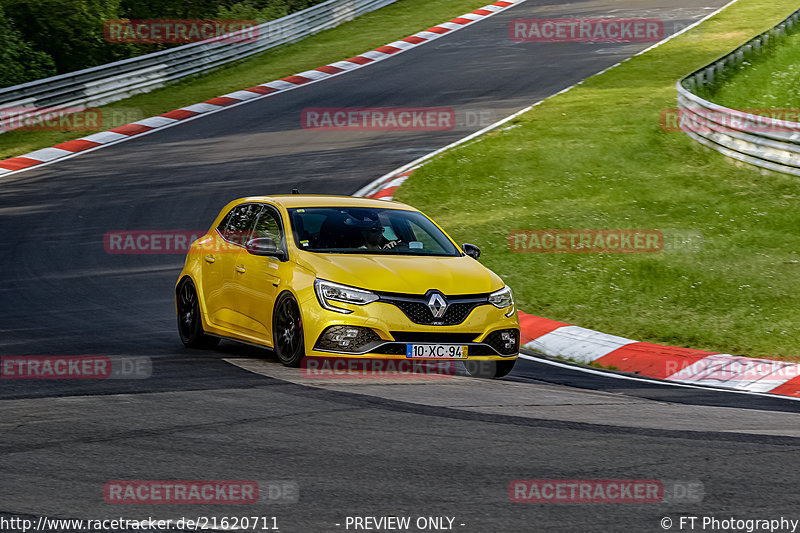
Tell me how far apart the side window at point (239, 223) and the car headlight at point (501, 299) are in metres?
2.67

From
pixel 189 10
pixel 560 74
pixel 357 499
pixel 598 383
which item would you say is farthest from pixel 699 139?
pixel 189 10

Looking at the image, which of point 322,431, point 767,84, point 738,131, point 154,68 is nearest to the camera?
point 322,431

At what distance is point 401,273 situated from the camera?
10031 millimetres

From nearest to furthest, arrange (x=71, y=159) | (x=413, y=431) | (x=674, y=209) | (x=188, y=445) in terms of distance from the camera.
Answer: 1. (x=188, y=445)
2. (x=413, y=431)
3. (x=674, y=209)
4. (x=71, y=159)

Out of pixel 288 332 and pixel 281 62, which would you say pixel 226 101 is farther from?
pixel 288 332

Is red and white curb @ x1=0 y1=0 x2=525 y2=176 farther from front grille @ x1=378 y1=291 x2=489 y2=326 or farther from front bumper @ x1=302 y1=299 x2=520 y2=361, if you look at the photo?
front grille @ x1=378 y1=291 x2=489 y2=326

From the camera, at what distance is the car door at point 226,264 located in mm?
11039

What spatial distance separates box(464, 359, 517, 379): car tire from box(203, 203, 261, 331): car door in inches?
90.6

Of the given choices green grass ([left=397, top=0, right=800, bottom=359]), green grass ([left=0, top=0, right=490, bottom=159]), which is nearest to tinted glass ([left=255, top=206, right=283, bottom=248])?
green grass ([left=397, top=0, right=800, bottom=359])

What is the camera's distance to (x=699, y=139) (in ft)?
70.9

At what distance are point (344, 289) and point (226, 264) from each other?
184 centimetres

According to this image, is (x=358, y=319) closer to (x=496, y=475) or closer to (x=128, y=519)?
(x=496, y=475)

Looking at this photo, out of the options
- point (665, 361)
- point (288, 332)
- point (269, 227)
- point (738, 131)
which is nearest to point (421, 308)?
point (288, 332)

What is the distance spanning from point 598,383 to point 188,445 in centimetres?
Answer: 461
